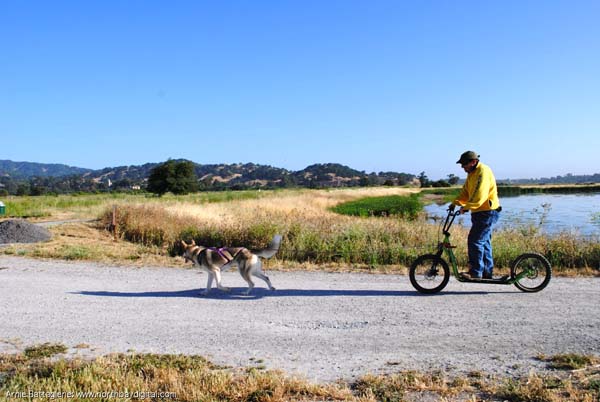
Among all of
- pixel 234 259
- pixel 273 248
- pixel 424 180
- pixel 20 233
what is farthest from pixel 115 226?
pixel 424 180

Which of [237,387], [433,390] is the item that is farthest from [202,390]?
[433,390]

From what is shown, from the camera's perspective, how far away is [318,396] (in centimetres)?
451

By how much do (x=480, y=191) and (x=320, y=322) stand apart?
12.2ft

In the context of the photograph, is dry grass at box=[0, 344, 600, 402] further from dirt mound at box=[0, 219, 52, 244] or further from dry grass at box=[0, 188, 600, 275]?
dirt mound at box=[0, 219, 52, 244]

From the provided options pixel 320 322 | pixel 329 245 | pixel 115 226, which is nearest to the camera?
pixel 320 322

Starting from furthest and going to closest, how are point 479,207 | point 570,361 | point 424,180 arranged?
point 424,180
point 479,207
point 570,361

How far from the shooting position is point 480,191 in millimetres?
8180

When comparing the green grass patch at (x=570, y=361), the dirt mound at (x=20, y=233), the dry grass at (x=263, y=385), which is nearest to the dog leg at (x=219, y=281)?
the dry grass at (x=263, y=385)

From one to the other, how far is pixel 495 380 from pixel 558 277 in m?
6.16

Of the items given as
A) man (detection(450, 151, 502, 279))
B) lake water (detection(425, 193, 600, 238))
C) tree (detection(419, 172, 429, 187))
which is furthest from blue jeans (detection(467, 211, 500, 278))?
tree (detection(419, 172, 429, 187))

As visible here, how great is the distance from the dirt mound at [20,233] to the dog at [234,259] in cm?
1075

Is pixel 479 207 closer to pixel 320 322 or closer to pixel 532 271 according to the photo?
pixel 532 271

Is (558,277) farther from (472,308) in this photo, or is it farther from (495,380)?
(495,380)

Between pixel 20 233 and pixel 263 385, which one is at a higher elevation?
pixel 20 233
